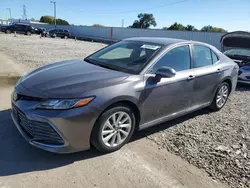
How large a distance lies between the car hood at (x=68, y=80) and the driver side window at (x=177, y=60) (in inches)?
28.2

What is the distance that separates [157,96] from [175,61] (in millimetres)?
806

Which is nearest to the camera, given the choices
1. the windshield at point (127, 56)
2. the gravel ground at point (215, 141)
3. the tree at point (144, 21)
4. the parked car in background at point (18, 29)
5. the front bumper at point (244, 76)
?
the gravel ground at point (215, 141)

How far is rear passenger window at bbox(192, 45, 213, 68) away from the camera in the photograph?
4.30m

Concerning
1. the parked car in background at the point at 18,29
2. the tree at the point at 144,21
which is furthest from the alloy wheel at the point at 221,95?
the tree at the point at 144,21

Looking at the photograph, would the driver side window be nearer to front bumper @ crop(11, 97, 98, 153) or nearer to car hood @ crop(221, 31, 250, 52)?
front bumper @ crop(11, 97, 98, 153)

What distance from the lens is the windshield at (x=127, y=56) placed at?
3.62m

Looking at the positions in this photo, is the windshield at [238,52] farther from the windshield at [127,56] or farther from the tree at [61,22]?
the tree at [61,22]

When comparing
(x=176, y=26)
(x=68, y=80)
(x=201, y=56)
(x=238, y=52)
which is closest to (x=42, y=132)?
(x=68, y=80)

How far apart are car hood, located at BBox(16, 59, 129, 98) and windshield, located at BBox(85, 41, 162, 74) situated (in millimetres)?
231

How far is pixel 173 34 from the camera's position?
30.2m

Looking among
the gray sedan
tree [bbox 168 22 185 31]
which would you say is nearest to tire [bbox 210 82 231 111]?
the gray sedan

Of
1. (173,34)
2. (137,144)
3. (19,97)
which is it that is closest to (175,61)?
(137,144)

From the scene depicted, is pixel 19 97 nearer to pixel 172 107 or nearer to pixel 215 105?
pixel 172 107

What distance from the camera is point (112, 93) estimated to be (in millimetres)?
3004
